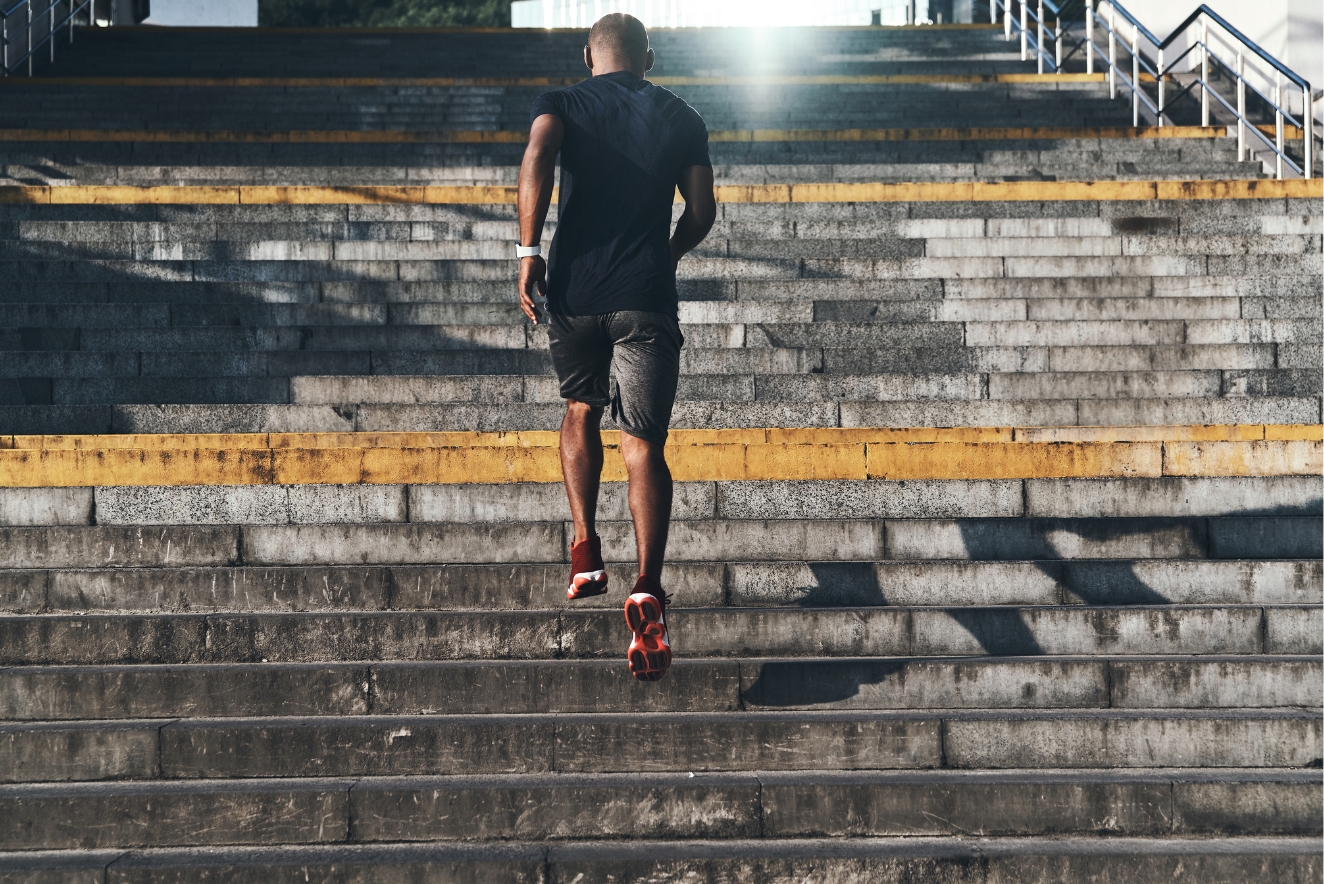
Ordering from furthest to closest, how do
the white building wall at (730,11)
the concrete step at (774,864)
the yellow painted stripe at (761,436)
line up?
the white building wall at (730,11) → the yellow painted stripe at (761,436) → the concrete step at (774,864)

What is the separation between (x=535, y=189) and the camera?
9.97 feet

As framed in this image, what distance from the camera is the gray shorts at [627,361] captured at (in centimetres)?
305

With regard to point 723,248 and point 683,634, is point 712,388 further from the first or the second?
point 683,634

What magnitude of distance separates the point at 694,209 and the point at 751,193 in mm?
5111

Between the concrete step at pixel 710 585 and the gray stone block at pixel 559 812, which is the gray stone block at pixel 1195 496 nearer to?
the concrete step at pixel 710 585

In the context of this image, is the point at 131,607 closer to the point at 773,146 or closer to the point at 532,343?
the point at 532,343

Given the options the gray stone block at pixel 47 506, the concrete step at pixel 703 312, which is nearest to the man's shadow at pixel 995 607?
the concrete step at pixel 703 312

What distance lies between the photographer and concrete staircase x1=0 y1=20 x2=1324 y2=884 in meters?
2.72

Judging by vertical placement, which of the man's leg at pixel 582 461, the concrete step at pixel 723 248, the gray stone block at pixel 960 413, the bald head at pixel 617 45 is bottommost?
the man's leg at pixel 582 461

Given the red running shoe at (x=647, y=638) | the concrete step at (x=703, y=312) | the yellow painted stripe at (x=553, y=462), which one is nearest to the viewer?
the red running shoe at (x=647, y=638)

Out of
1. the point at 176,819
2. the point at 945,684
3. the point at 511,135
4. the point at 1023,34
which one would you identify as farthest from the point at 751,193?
the point at 1023,34

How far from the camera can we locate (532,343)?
5.78 metres

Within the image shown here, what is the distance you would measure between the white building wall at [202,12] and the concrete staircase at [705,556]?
1545 cm

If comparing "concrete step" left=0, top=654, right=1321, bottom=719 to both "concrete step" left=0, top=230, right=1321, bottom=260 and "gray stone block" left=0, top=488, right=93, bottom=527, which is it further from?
"concrete step" left=0, top=230, right=1321, bottom=260
